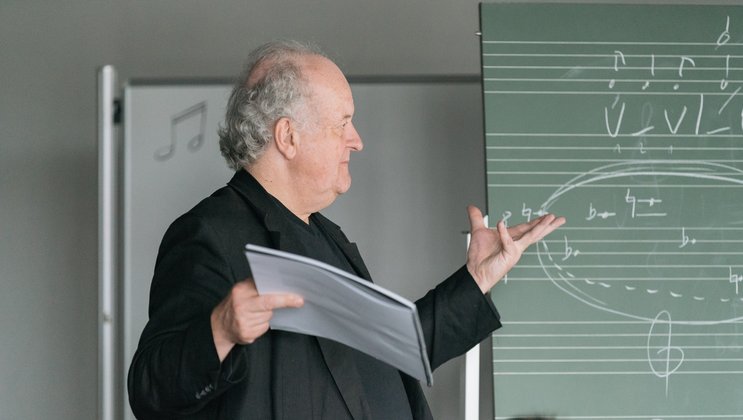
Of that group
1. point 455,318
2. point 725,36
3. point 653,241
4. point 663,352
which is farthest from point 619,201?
point 455,318

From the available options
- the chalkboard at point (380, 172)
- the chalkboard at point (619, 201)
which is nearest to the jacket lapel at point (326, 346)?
the chalkboard at point (619, 201)

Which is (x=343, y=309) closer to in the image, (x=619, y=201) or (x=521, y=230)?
(x=521, y=230)

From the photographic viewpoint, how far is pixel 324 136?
5.39ft

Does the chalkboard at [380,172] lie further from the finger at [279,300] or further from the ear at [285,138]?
the finger at [279,300]

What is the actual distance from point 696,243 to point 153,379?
4.81 feet

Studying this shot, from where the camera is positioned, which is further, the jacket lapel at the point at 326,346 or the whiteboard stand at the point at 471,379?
the whiteboard stand at the point at 471,379

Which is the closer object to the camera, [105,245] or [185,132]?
[105,245]

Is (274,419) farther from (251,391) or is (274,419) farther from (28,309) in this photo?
(28,309)

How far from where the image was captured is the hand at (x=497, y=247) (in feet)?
5.68

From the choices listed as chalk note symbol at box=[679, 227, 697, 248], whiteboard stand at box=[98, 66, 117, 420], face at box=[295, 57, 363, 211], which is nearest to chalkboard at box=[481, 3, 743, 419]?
chalk note symbol at box=[679, 227, 697, 248]

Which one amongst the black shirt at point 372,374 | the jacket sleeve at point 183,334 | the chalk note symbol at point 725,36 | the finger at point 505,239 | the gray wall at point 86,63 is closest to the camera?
the jacket sleeve at point 183,334

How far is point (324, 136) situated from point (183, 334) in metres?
0.47

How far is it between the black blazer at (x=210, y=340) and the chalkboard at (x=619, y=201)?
2.83ft

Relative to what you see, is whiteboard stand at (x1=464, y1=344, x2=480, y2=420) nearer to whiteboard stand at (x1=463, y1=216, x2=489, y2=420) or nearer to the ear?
whiteboard stand at (x1=463, y1=216, x2=489, y2=420)
